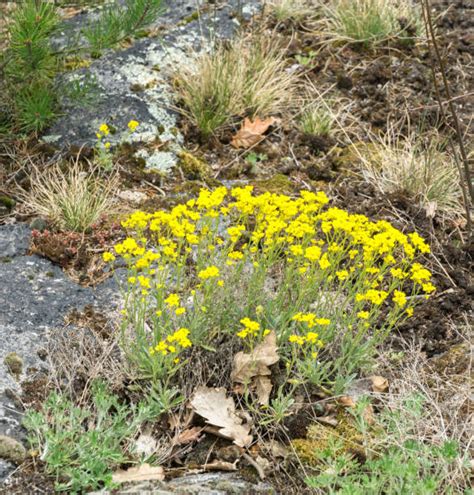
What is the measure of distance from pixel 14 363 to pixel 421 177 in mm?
2786

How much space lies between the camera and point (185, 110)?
5398mm

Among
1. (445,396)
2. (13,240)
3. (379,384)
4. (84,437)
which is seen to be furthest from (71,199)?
(445,396)

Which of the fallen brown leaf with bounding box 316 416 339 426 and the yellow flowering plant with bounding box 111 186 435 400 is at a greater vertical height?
the yellow flowering plant with bounding box 111 186 435 400

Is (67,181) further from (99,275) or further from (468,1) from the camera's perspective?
(468,1)

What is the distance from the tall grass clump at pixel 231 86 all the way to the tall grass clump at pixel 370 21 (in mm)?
869

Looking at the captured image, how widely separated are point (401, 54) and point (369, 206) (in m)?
2.19

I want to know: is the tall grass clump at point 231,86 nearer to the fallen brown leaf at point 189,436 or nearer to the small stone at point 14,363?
the small stone at point 14,363

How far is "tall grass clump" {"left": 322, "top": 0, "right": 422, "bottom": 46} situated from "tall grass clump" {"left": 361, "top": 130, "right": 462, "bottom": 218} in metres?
1.63

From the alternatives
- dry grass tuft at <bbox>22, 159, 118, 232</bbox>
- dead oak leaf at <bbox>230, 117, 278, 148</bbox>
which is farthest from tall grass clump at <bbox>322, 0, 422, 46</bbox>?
dry grass tuft at <bbox>22, 159, 118, 232</bbox>

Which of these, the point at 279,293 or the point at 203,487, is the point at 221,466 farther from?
the point at 279,293

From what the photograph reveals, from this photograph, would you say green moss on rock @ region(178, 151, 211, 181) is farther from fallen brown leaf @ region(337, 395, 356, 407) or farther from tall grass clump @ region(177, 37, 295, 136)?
fallen brown leaf @ region(337, 395, 356, 407)

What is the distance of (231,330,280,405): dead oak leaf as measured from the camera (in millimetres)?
3141

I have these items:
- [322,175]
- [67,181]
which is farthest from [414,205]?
[67,181]

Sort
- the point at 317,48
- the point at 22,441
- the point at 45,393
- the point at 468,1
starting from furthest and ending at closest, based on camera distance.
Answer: the point at 468,1 < the point at 317,48 < the point at 45,393 < the point at 22,441
